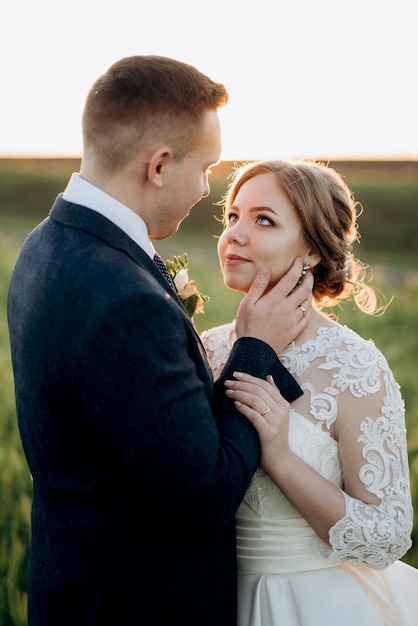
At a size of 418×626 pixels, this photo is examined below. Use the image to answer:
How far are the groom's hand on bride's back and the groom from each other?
0.42ft

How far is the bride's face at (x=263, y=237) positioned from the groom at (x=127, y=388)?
0.65 m

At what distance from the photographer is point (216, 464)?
208cm

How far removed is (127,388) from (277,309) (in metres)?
0.95

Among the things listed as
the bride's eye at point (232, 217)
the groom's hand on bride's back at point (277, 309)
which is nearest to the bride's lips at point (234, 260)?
the groom's hand on bride's back at point (277, 309)

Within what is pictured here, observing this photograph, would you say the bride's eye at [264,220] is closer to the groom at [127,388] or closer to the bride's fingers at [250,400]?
the groom at [127,388]

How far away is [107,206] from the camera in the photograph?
87.9 inches

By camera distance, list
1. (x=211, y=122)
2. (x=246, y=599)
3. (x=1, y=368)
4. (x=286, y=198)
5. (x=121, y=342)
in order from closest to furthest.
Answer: (x=121, y=342) < (x=211, y=122) < (x=246, y=599) < (x=286, y=198) < (x=1, y=368)

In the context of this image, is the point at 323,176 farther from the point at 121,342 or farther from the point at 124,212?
the point at 121,342

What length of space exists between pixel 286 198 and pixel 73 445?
1.48m

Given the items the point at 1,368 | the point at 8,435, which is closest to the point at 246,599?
the point at 8,435

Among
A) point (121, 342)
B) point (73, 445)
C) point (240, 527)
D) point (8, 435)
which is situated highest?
point (121, 342)

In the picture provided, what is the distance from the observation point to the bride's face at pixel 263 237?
3.09 meters

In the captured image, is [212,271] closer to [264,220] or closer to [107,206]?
[264,220]

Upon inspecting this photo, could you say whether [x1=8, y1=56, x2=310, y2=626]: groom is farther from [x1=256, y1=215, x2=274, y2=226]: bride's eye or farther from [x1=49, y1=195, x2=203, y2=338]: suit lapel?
[x1=256, y1=215, x2=274, y2=226]: bride's eye
